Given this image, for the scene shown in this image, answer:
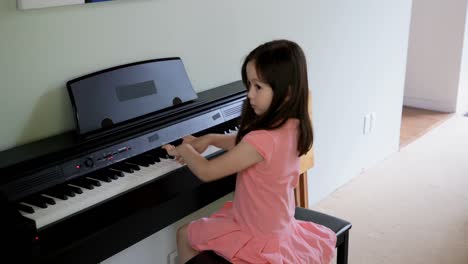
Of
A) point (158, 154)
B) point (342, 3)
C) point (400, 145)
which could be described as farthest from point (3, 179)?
point (400, 145)

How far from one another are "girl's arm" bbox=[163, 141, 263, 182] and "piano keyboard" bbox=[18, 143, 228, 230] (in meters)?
0.07

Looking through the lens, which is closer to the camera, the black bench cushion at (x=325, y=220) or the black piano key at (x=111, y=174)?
the black piano key at (x=111, y=174)

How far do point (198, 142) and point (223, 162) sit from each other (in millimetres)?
201

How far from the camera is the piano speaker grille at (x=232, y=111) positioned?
207 cm

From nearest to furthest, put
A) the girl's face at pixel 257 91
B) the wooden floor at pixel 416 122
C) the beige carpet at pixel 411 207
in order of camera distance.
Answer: the girl's face at pixel 257 91 < the beige carpet at pixel 411 207 < the wooden floor at pixel 416 122

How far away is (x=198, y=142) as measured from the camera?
6.09 feet

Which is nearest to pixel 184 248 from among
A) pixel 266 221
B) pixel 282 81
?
pixel 266 221

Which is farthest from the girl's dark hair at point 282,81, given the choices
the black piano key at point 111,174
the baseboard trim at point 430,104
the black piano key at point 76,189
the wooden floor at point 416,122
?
the baseboard trim at point 430,104

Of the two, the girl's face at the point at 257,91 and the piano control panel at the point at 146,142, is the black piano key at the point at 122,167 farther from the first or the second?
the girl's face at the point at 257,91

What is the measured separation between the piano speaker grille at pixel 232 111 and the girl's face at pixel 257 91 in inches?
15.1

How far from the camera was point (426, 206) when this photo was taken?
3.12m

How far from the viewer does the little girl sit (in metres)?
1.65

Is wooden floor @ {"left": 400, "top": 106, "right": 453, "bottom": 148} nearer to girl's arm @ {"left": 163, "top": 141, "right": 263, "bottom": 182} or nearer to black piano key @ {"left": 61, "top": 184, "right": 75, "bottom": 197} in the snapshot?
girl's arm @ {"left": 163, "top": 141, "right": 263, "bottom": 182}

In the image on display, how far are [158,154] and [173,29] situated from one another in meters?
0.51
